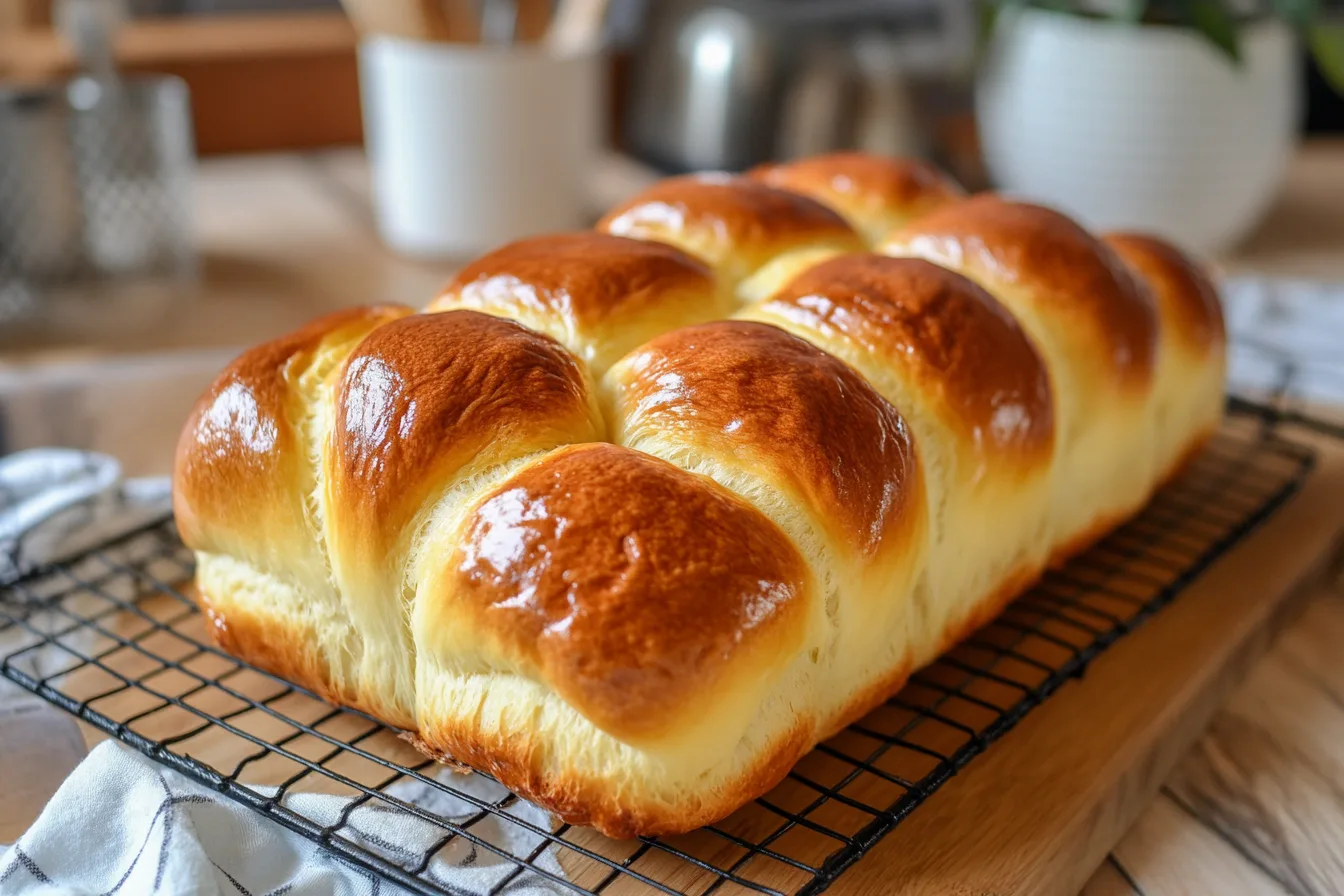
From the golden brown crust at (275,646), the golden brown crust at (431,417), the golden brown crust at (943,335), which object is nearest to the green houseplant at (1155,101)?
the golden brown crust at (943,335)

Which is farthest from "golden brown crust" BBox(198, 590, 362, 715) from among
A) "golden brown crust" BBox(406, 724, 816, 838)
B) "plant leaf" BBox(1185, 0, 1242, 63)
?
"plant leaf" BBox(1185, 0, 1242, 63)

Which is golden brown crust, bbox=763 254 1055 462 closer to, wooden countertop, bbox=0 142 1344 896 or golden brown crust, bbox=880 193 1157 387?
golden brown crust, bbox=880 193 1157 387

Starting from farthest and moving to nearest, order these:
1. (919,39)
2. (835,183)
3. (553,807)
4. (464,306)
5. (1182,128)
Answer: (919,39), (1182,128), (835,183), (464,306), (553,807)

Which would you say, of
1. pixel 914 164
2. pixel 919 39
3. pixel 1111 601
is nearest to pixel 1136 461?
pixel 1111 601

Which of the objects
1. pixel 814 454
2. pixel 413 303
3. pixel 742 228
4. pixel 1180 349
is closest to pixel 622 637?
pixel 814 454

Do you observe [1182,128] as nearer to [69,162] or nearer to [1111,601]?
[1111,601]

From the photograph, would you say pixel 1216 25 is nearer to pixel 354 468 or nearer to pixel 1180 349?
pixel 1180 349
